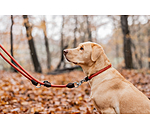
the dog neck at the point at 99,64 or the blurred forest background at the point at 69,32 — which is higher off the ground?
the blurred forest background at the point at 69,32

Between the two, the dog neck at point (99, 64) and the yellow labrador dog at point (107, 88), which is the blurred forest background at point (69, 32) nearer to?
the yellow labrador dog at point (107, 88)

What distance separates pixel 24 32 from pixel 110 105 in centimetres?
667

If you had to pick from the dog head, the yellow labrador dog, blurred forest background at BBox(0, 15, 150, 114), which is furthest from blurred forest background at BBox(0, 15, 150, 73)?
the yellow labrador dog

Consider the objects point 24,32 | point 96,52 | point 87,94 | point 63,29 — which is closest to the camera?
point 96,52

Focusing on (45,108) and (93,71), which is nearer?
(93,71)

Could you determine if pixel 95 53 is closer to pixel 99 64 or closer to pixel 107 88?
pixel 99 64

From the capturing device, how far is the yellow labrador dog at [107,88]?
1854 mm

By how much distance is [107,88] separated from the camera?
1.98 meters

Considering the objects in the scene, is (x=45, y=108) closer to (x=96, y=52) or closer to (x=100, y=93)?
(x=100, y=93)

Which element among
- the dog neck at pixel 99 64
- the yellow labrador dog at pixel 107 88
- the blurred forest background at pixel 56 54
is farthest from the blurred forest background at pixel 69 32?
the dog neck at pixel 99 64

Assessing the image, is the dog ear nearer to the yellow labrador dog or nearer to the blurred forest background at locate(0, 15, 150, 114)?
the yellow labrador dog

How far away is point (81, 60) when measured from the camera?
2230mm
